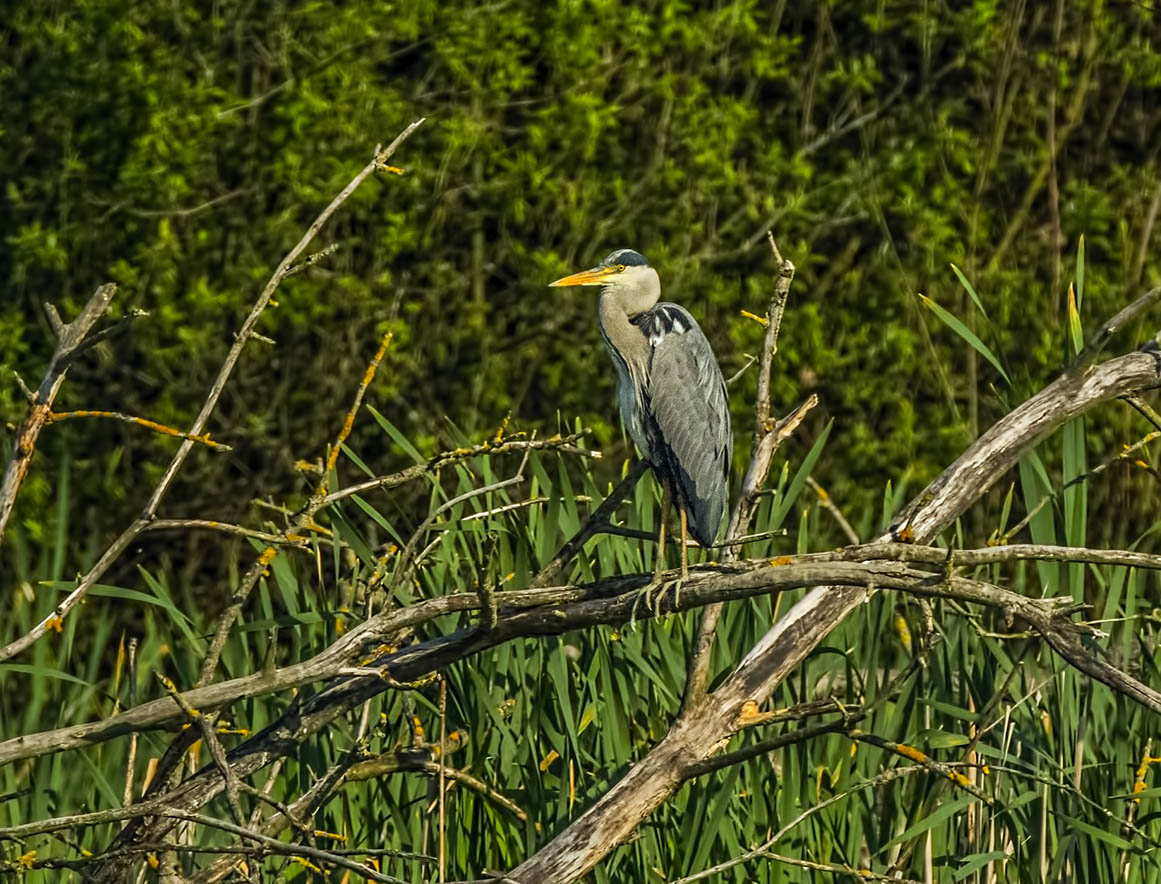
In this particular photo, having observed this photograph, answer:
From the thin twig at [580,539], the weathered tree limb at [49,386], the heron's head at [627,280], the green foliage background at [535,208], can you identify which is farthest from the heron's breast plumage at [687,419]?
the green foliage background at [535,208]

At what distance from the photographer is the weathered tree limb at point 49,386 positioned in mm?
2127

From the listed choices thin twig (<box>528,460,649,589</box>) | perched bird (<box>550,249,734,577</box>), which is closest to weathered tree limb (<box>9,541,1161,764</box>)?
thin twig (<box>528,460,649,589</box>)

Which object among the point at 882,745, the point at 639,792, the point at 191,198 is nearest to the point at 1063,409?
the point at 882,745

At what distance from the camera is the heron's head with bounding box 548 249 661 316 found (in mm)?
3740

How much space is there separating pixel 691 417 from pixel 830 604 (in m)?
0.76

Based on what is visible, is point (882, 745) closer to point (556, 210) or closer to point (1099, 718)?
point (1099, 718)

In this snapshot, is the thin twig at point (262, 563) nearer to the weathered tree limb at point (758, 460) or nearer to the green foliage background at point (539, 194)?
the weathered tree limb at point (758, 460)

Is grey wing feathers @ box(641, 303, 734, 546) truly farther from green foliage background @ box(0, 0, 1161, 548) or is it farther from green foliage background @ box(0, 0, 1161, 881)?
green foliage background @ box(0, 0, 1161, 548)

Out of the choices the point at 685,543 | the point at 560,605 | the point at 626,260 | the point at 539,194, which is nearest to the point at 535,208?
the point at 539,194

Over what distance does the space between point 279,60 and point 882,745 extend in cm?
392

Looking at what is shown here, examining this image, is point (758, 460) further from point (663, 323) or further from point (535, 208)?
point (535, 208)

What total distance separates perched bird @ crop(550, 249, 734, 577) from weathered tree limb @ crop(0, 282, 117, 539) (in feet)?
3.91

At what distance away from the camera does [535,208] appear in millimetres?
5941

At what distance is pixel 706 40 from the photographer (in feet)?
19.5
